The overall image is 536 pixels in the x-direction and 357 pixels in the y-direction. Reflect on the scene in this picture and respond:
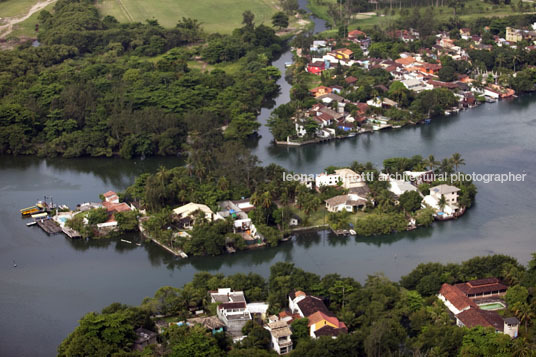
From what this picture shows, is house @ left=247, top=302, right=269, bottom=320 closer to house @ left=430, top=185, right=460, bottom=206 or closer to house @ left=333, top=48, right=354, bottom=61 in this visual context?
house @ left=430, top=185, right=460, bottom=206

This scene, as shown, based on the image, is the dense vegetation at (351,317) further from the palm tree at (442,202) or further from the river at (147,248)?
the palm tree at (442,202)

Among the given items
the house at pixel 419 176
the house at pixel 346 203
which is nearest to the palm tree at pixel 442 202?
the house at pixel 419 176

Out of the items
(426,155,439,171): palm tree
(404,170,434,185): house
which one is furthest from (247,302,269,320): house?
(426,155,439,171): palm tree

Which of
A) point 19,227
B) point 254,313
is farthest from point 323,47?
point 254,313

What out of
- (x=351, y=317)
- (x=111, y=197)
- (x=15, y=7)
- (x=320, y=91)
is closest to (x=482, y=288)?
(x=351, y=317)

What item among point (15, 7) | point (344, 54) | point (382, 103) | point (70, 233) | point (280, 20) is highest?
point (15, 7)

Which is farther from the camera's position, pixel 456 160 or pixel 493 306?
pixel 456 160

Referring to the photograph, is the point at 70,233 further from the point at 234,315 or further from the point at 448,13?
the point at 448,13
